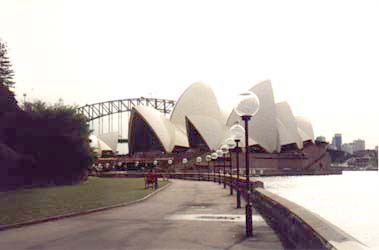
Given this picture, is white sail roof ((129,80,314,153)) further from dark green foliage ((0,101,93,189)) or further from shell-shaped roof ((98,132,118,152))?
dark green foliage ((0,101,93,189))

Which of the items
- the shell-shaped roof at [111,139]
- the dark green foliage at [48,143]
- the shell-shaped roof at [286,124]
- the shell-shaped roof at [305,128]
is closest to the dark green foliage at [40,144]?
the dark green foliage at [48,143]

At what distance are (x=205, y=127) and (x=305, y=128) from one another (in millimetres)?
44299

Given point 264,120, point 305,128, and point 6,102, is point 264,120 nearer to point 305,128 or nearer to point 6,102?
point 305,128

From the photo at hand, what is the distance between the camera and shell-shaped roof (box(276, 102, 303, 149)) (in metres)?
118

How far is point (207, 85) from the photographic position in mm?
109500

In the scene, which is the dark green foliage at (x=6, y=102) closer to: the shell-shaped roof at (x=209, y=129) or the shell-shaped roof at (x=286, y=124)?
the shell-shaped roof at (x=209, y=129)

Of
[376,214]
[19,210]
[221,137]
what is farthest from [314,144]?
[19,210]

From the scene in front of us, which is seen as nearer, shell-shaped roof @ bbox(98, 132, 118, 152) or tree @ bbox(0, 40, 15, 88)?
tree @ bbox(0, 40, 15, 88)

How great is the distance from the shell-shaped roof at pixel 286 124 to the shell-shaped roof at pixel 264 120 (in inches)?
232

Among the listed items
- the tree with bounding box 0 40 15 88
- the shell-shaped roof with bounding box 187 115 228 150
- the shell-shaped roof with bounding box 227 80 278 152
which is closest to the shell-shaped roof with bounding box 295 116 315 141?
the shell-shaped roof with bounding box 227 80 278 152

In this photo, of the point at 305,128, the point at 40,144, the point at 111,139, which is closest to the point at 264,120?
the point at 305,128

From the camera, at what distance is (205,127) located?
352 ft

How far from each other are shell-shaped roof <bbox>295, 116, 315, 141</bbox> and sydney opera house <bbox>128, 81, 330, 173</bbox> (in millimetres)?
15539

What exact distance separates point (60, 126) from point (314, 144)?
108m
